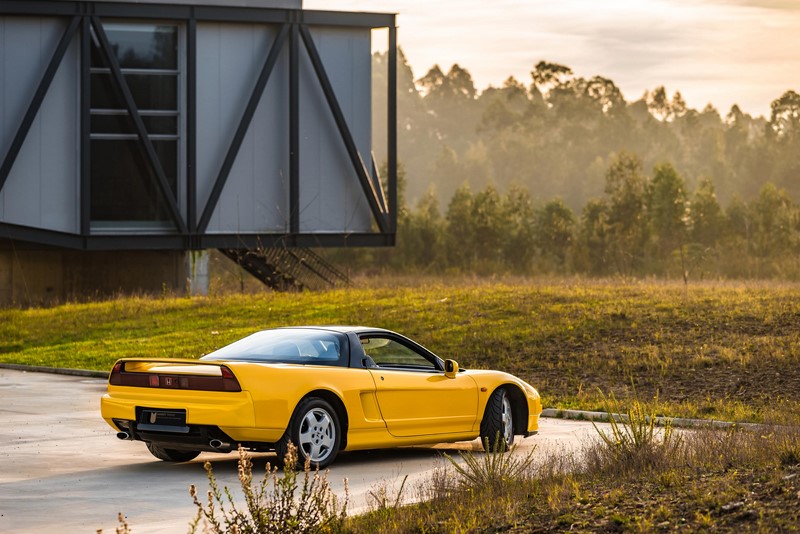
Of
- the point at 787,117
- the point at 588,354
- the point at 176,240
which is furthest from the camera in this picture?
the point at 787,117

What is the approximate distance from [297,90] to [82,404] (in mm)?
29226

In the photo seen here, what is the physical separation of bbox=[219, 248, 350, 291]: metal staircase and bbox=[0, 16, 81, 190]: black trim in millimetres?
8542

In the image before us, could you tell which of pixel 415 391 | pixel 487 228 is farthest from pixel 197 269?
pixel 487 228

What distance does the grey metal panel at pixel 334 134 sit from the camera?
46.7m

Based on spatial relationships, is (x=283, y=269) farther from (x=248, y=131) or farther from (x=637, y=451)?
(x=637, y=451)

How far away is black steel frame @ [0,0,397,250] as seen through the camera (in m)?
42.7

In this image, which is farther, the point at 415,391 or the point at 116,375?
the point at 415,391

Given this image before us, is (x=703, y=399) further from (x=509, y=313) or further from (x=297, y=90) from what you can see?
(x=297, y=90)

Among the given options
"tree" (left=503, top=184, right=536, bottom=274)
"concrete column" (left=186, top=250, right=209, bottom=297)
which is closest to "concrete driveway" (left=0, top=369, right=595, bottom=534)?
"concrete column" (left=186, top=250, right=209, bottom=297)

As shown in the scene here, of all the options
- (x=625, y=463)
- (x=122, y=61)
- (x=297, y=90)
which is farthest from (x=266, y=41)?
(x=625, y=463)

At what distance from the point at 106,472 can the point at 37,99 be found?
33198 millimetres

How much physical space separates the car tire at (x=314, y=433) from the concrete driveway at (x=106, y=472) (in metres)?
0.22

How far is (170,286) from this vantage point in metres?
46.1

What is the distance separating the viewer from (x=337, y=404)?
11703 mm
